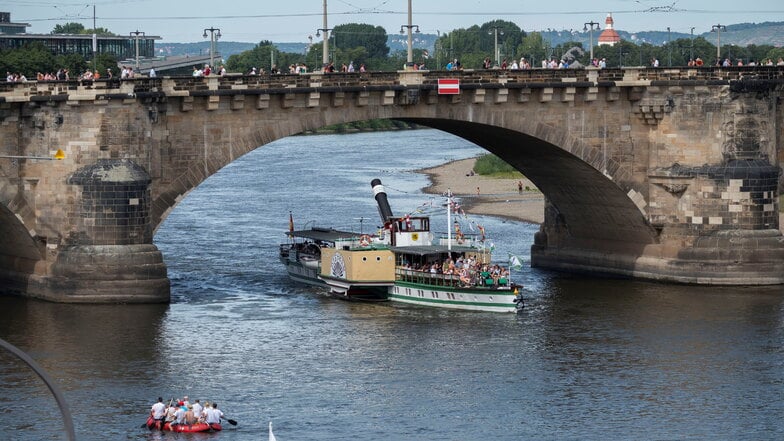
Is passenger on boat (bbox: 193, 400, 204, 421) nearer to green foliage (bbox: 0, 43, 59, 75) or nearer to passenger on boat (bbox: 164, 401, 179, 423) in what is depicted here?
passenger on boat (bbox: 164, 401, 179, 423)

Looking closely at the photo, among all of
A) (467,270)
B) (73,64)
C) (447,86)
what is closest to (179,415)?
(467,270)

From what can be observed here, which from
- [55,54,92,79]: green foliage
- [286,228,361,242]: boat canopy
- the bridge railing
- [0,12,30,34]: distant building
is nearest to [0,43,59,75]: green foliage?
[55,54,92,79]: green foliage

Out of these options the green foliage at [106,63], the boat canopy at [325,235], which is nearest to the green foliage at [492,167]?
the green foliage at [106,63]

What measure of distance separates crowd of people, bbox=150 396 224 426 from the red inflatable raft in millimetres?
92

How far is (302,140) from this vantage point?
19075 cm

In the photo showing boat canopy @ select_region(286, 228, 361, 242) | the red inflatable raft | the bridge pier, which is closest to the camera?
the red inflatable raft

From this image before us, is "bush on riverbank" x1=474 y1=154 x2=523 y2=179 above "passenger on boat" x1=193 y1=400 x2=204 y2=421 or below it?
above

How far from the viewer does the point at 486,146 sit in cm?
8656

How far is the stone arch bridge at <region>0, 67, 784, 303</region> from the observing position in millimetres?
69875

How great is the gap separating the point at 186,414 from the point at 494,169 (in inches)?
3553

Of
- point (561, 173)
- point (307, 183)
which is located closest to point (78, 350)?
point (561, 173)

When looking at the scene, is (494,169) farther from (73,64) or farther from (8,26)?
(8,26)

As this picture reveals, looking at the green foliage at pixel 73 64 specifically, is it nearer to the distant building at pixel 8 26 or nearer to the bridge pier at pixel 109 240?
the distant building at pixel 8 26

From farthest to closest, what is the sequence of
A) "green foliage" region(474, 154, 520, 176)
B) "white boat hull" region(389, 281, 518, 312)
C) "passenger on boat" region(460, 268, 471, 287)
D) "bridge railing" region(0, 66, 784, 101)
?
1. "green foliage" region(474, 154, 520, 176)
2. "passenger on boat" region(460, 268, 471, 287)
3. "white boat hull" region(389, 281, 518, 312)
4. "bridge railing" region(0, 66, 784, 101)
